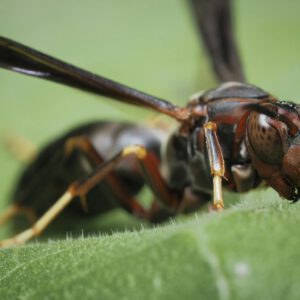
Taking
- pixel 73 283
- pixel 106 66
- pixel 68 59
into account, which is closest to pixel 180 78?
pixel 106 66

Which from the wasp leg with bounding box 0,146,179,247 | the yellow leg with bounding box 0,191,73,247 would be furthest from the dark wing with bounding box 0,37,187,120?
the yellow leg with bounding box 0,191,73,247

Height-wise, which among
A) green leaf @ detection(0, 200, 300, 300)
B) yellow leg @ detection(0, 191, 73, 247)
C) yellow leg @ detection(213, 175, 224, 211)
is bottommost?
yellow leg @ detection(0, 191, 73, 247)

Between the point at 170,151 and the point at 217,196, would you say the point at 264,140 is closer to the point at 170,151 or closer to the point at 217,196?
the point at 217,196

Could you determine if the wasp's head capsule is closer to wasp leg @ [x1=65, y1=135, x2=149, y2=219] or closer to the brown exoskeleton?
the brown exoskeleton

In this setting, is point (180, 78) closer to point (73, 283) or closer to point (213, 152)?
point (213, 152)

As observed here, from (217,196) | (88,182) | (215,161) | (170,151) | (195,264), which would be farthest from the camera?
(170,151)

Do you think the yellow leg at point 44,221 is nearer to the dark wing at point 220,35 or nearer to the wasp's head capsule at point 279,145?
the wasp's head capsule at point 279,145

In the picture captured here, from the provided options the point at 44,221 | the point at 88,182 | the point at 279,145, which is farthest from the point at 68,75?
the point at 279,145
